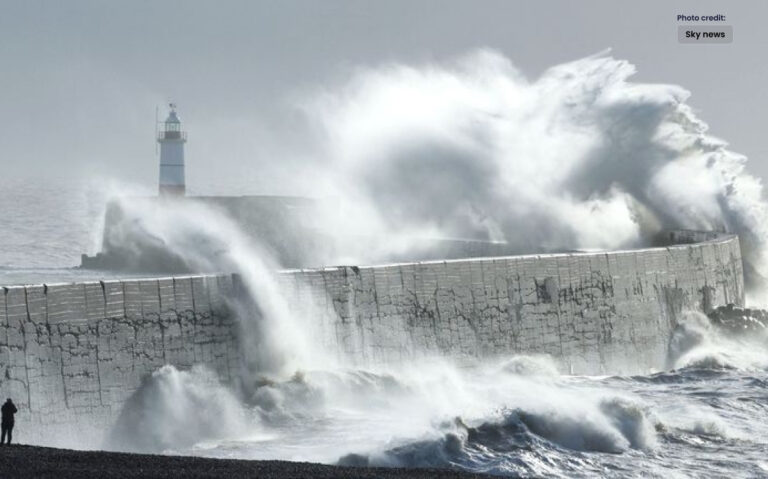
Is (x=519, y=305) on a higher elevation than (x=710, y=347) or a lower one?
higher

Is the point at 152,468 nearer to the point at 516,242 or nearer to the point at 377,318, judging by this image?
the point at 377,318

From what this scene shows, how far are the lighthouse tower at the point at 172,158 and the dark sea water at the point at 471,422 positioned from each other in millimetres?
20419

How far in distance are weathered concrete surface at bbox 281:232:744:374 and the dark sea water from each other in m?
0.37

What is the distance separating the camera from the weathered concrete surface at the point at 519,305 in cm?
1578

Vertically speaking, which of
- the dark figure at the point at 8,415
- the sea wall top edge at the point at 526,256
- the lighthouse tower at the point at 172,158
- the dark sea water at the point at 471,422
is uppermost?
the lighthouse tower at the point at 172,158

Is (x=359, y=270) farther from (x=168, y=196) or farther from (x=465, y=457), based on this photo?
(x=168, y=196)

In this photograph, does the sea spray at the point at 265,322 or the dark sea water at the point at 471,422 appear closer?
the dark sea water at the point at 471,422

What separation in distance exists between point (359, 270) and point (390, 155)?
1664 centimetres

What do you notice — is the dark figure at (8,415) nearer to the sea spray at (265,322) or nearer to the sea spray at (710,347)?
the sea spray at (265,322)

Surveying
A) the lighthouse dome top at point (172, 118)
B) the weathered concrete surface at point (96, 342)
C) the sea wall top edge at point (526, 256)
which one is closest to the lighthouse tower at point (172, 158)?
the lighthouse dome top at point (172, 118)

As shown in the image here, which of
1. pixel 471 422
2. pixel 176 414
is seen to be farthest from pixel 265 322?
pixel 471 422

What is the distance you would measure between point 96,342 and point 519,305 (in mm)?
6781

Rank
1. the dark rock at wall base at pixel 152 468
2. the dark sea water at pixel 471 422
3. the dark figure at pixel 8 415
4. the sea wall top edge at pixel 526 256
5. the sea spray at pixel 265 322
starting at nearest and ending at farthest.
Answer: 1. the dark rock at wall base at pixel 152 468
2. the dark figure at pixel 8 415
3. the dark sea water at pixel 471 422
4. the sea spray at pixel 265 322
5. the sea wall top edge at pixel 526 256

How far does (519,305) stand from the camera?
58.7 ft
